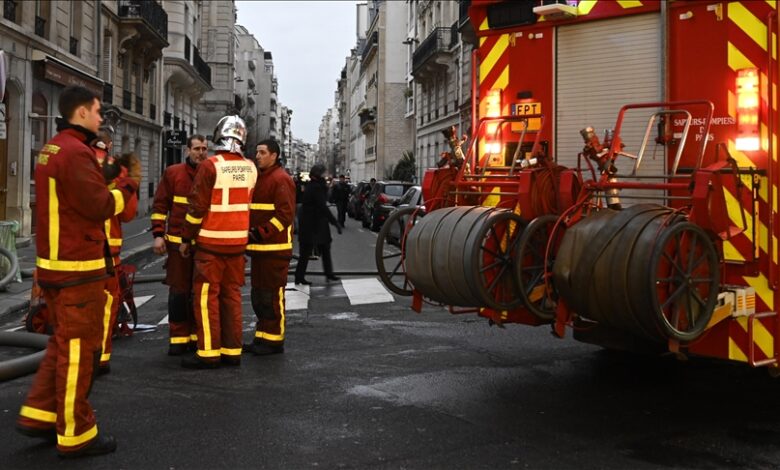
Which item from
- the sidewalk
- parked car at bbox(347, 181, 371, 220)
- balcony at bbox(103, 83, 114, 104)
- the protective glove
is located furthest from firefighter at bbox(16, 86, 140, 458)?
parked car at bbox(347, 181, 371, 220)

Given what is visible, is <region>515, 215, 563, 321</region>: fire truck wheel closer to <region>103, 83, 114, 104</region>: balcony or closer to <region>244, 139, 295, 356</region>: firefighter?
<region>244, 139, 295, 356</region>: firefighter

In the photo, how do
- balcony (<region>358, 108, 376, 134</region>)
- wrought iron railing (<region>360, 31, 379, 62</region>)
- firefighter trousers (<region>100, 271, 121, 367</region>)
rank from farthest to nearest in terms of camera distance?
balcony (<region>358, 108, 376, 134</region>)
wrought iron railing (<region>360, 31, 379, 62</region>)
firefighter trousers (<region>100, 271, 121, 367</region>)

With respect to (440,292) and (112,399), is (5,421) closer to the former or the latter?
(112,399)

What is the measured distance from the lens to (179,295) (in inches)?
252

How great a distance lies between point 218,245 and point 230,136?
86 centimetres

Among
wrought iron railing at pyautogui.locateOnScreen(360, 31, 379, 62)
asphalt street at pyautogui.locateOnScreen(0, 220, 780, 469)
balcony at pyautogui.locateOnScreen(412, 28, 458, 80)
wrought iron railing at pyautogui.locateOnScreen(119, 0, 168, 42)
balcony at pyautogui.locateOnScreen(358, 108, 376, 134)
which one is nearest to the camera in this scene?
asphalt street at pyautogui.locateOnScreen(0, 220, 780, 469)

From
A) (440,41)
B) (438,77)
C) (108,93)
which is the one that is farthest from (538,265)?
(438,77)

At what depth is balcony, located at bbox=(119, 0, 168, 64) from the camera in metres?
27.3

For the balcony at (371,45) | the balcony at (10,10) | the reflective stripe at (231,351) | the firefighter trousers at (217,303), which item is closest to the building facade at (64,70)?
the balcony at (10,10)

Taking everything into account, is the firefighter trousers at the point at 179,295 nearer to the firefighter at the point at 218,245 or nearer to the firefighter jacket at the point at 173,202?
the firefighter jacket at the point at 173,202

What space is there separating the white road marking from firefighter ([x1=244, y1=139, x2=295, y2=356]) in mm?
2750

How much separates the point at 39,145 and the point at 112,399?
51.2ft

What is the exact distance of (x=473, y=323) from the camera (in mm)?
7770

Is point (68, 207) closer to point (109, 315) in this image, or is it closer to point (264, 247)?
point (109, 315)
